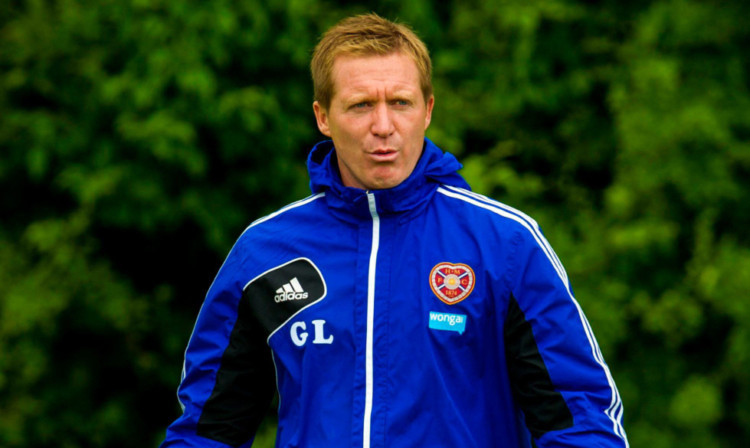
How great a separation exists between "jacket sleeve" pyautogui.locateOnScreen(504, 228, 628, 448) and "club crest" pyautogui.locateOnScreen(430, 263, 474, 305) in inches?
4.0

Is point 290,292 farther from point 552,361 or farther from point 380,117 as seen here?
point 552,361

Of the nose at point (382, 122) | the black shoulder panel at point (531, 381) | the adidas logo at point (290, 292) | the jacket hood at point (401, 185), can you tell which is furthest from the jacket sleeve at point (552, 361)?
the adidas logo at point (290, 292)

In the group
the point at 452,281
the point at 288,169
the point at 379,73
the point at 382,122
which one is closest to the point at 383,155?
the point at 382,122

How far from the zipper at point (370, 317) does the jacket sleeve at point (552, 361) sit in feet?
1.07

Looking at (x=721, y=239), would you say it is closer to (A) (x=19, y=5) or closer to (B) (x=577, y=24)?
(B) (x=577, y=24)

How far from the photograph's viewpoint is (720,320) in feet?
17.3

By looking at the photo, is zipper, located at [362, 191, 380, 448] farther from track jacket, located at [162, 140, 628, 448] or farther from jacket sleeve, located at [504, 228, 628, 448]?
jacket sleeve, located at [504, 228, 628, 448]

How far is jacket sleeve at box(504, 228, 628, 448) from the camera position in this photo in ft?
6.97

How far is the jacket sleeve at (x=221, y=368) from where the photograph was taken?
245cm

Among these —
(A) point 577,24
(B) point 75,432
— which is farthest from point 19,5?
(A) point 577,24

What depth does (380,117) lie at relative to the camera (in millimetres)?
2375

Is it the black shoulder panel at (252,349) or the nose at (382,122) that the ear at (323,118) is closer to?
the nose at (382,122)

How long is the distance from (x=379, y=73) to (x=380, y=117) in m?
0.12

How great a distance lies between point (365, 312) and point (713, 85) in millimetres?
3777
